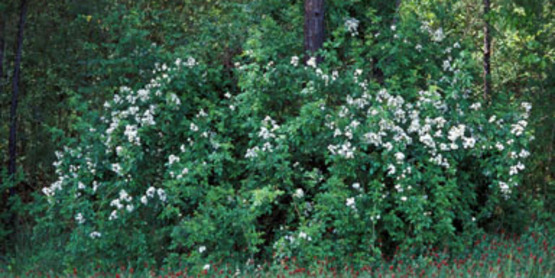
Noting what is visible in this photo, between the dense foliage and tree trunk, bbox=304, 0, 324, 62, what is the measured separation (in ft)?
0.76

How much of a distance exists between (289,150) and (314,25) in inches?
76.6

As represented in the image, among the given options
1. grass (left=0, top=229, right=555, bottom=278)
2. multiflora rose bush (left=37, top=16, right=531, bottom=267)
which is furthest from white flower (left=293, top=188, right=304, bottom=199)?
Answer: grass (left=0, top=229, right=555, bottom=278)

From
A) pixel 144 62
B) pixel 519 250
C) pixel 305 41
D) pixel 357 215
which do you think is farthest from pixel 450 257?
pixel 144 62

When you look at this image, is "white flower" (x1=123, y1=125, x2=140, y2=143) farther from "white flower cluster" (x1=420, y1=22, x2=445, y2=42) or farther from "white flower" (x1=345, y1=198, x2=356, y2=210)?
"white flower cluster" (x1=420, y1=22, x2=445, y2=42)

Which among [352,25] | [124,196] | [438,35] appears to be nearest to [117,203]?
[124,196]

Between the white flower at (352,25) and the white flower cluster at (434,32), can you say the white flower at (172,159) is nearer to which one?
the white flower at (352,25)

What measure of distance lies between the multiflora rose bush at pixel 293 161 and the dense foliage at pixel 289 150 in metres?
0.03

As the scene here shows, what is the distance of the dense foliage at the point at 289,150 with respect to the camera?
8.12 metres

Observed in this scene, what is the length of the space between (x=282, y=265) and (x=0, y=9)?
579cm

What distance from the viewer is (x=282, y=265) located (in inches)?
301

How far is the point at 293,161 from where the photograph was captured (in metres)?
8.98

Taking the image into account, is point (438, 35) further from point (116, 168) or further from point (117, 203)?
point (117, 203)

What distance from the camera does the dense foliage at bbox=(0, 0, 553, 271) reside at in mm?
8117

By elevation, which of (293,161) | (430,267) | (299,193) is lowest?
(430,267)
